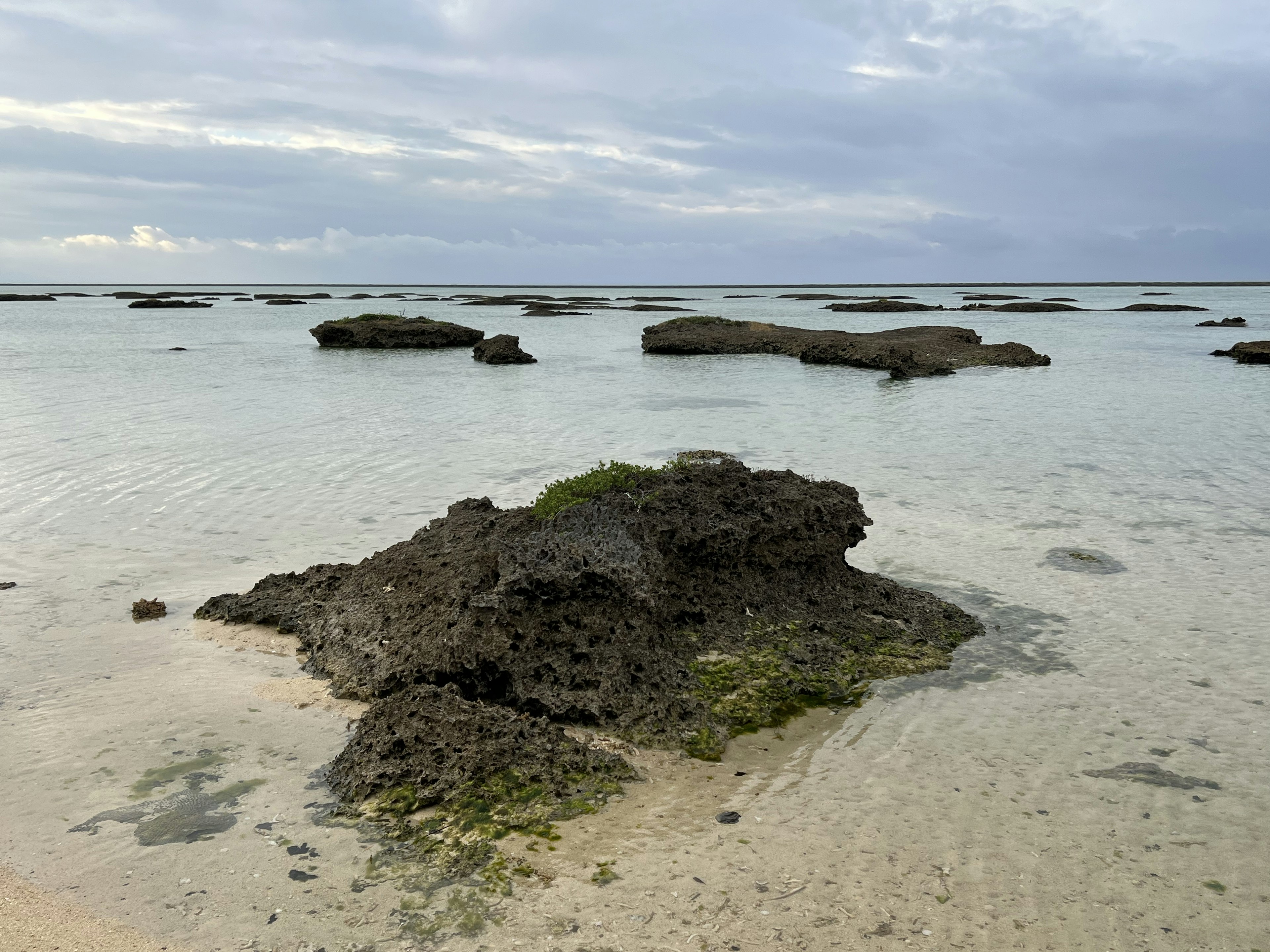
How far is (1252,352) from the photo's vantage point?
3203 centimetres

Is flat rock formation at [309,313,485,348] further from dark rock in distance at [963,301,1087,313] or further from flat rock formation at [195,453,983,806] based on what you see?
dark rock in distance at [963,301,1087,313]

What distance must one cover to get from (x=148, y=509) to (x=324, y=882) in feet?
26.6

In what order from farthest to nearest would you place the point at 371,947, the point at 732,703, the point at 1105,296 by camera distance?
the point at 1105,296 < the point at 732,703 < the point at 371,947

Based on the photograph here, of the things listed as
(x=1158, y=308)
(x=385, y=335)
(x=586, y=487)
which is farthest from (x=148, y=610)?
(x=1158, y=308)

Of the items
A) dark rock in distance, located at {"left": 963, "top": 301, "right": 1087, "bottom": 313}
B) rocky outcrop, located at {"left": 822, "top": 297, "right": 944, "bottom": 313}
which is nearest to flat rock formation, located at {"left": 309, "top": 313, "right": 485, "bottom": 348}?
rocky outcrop, located at {"left": 822, "top": 297, "right": 944, "bottom": 313}

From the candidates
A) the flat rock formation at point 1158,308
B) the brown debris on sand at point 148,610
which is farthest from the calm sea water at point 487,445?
the flat rock formation at point 1158,308

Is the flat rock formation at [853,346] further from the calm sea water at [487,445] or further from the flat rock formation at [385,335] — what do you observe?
the flat rock formation at [385,335]

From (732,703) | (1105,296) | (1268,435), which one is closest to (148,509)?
(732,703)

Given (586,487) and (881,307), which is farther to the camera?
(881,307)

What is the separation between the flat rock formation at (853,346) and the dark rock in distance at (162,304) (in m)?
67.3

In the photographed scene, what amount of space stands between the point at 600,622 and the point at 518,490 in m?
6.16

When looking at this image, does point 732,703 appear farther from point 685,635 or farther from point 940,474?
point 940,474

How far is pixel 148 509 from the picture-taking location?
10680mm

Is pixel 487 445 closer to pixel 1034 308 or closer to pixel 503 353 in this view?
pixel 503 353
